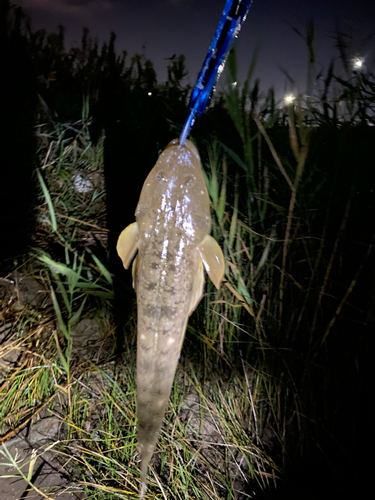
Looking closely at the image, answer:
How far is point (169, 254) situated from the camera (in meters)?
0.99

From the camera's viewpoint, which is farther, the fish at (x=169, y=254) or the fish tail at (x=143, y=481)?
the fish tail at (x=143, y=481)

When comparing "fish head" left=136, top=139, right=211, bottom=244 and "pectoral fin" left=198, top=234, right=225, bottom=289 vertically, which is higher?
"fish head" left=136, top=139, right=211, bottom=244

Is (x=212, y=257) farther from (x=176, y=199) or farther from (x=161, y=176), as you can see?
(x=161, y=176)

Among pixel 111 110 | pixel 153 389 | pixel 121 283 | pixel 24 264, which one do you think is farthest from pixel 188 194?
pixel 111 110

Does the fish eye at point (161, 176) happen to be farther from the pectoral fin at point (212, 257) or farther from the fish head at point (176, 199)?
the pectoral fin at point (212, 257)

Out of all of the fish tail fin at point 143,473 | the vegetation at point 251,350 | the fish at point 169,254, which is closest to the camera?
the fish at point 169,254

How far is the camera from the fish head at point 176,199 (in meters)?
1.00

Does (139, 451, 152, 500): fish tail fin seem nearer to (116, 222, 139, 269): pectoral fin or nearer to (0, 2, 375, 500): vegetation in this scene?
(0, 2, 375, 500): vegetation

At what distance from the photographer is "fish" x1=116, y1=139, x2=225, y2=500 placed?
99 centimetres

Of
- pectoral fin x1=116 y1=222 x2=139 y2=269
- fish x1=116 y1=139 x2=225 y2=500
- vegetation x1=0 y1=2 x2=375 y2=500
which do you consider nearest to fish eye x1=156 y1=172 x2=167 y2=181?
fish x1=116 y1=139 x2=225 y2=500

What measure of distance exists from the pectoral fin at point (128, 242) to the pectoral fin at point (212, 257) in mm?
234

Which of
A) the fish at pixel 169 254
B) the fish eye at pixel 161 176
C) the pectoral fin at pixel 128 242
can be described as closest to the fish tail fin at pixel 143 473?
the fish at pixel 169 254

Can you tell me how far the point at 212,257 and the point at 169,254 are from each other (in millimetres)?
149

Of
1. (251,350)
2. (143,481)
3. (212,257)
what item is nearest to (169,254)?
(212,257)
